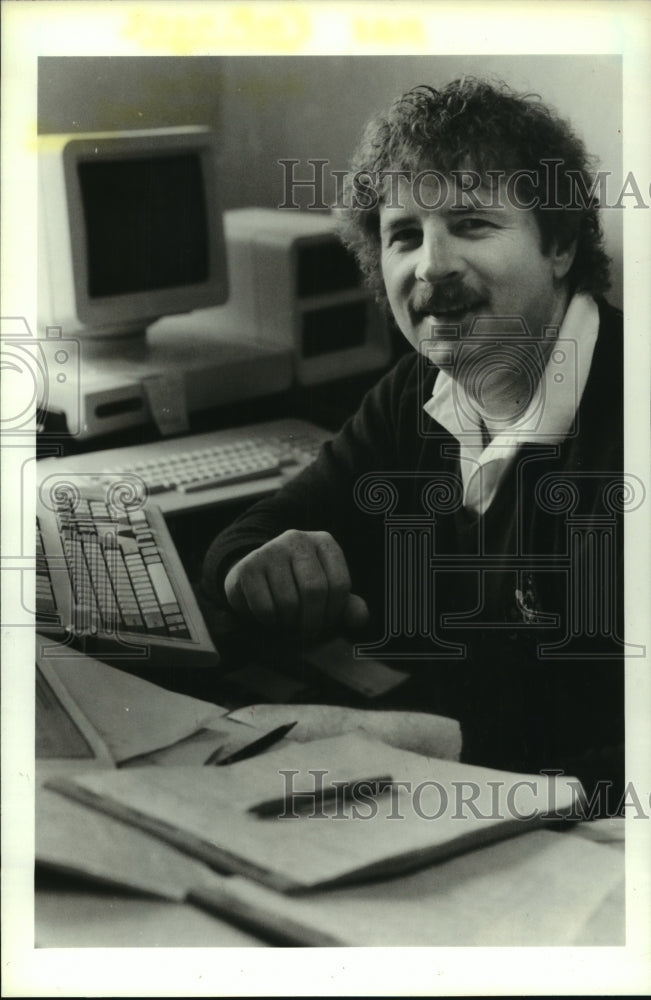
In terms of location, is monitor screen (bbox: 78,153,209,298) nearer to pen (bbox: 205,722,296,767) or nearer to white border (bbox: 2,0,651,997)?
white border (bbox: 2,0,651,997)

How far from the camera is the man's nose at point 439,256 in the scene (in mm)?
1307

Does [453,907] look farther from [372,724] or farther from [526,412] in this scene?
[526,412]

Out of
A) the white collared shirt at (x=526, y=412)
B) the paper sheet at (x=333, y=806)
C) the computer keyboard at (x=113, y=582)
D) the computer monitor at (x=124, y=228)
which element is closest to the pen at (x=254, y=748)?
the paper sheet at (x=333, y=806)

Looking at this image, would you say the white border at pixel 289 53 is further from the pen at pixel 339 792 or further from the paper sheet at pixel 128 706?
the pen at pixel 339 792

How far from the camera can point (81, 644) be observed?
1340 millimetres

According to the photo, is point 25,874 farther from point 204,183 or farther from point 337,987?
point 204,183

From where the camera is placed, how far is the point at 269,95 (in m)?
1.32

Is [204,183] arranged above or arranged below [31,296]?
above

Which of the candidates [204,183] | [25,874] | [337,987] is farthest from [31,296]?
[337,987]

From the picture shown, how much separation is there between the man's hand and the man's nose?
339 millimetres

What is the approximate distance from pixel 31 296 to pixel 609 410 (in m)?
0.72

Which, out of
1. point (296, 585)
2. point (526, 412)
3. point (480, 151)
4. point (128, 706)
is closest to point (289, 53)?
point (480, 151)

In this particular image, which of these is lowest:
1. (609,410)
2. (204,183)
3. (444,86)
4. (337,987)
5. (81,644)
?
(337,987)

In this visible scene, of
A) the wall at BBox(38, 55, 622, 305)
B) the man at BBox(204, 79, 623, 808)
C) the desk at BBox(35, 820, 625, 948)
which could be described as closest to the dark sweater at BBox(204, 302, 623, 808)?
the man at BBox(204, 79, 623, 808)
